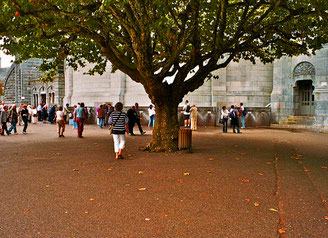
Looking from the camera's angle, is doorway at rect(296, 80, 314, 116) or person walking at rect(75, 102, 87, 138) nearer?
person walking at rect(75, 102, 87, 138)

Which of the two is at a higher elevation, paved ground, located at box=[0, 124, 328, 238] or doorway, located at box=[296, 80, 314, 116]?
doorway, located at box=[296, 80, 314, 116]

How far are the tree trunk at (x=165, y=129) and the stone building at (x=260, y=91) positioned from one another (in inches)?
480

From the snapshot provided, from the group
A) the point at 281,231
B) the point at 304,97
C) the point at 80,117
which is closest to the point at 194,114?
the point at 80,117

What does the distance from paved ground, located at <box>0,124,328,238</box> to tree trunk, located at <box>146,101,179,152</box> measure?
1279 mm

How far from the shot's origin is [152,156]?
9.32 metres

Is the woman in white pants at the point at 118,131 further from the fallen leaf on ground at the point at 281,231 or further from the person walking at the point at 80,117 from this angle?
the person walking at the point at 80,117

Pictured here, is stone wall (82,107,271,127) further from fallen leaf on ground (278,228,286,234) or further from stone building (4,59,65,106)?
stone building (4,59,65,106)

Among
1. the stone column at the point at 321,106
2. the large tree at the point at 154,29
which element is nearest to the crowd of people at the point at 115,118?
the large tree at the point at 154,29

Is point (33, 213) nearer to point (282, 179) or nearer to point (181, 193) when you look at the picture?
point (181, 193)

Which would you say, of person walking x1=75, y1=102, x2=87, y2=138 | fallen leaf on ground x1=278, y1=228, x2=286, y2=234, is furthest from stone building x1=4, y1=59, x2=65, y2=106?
fallen leaf on ground x1=278, y1=228, x2=286, y2=234

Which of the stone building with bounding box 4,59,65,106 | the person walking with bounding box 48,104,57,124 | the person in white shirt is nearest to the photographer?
the person in white shirt

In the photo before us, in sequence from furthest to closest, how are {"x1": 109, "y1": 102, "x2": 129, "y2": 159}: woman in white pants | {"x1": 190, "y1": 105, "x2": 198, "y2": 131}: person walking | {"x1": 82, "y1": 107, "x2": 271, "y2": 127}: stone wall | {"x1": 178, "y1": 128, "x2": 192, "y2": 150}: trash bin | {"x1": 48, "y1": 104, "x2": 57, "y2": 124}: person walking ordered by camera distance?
{"x1": 48, "y1": 104, "x2": 57, "y2": 124}: person walking < {"x1": 82, "y1": 107, "x2": 271, "y2": 127}: stone wall < {"x1": 190, "y1": 105, "x2": 198, "y2": 131}: person walking < {"x1": 178, "y1": 128, "x2": 192, "y2": 150}: trash bin < {"x1": 109, "y1": 102, "x2": 129, "y2": 159}: woman in white pants

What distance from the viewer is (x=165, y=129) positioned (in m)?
10.6

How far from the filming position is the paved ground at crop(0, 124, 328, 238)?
3.87 m
